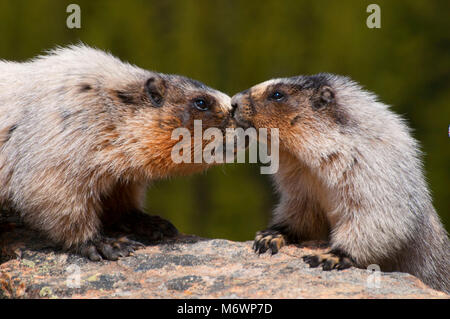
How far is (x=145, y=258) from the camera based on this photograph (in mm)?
4812

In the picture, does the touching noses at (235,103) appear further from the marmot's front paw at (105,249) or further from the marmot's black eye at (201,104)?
the marmot's front paw at (105,249)

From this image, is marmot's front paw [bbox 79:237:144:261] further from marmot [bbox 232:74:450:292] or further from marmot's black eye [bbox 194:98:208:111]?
marmot's black eye [bbox 194:98:208:111]

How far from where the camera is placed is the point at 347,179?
15.5 feet

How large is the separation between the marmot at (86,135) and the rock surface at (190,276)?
0.72 feet

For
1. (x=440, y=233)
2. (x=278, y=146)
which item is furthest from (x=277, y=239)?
(x=440, y=233)

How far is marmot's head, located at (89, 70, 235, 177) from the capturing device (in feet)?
16.0

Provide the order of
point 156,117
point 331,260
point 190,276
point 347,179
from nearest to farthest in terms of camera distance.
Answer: point 190,276
point 331,260
point 347,179
point 156,117

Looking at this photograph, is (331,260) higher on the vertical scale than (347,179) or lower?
lower

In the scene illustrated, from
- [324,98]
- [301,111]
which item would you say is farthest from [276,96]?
[324,98]

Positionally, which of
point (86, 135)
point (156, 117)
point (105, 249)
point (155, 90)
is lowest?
point (105, 249)

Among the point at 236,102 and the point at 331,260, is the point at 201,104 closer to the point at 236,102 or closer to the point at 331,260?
the point at 236,102

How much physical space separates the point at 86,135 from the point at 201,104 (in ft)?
3.22

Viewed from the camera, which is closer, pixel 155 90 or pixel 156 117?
pixel 156 117

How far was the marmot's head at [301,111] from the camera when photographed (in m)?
4.86
